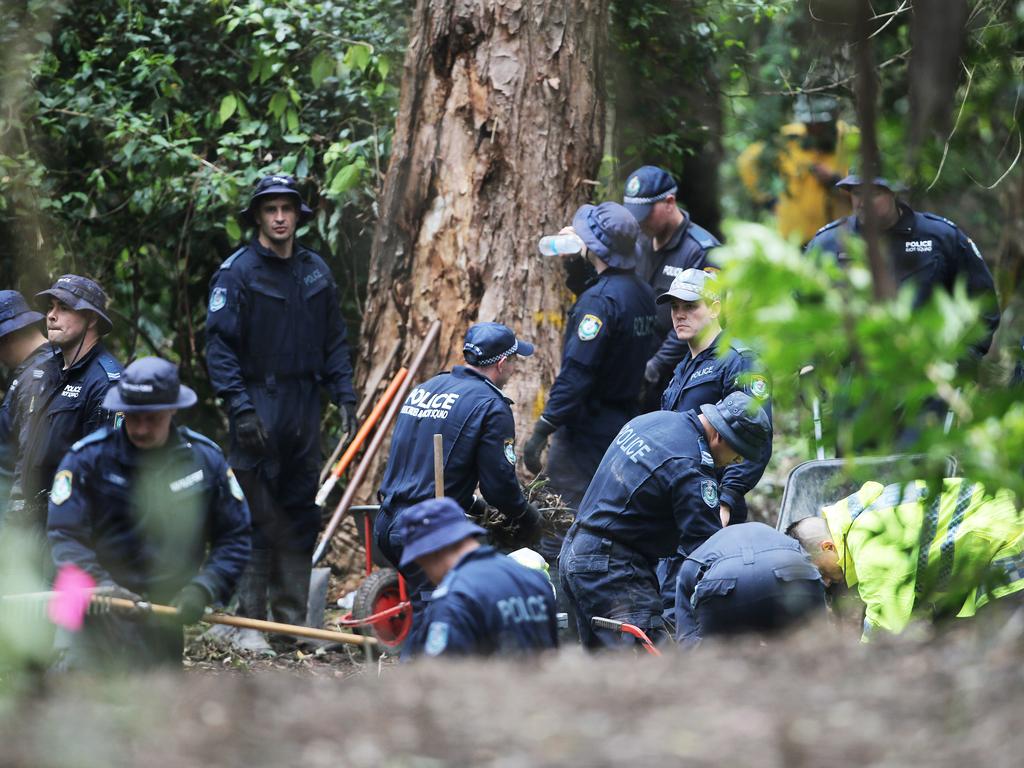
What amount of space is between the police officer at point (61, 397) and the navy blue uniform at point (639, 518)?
241 cm

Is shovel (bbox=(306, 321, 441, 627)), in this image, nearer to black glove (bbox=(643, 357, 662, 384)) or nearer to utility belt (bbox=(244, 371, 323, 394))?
utility belt (bbox=(244, 371, 323, 394))

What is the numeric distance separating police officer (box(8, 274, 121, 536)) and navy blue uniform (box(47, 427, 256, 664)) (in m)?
1.21

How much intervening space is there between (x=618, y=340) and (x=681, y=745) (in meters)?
4.49

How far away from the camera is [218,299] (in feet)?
24.5

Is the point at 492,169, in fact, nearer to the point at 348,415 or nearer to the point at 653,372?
the point at 653,372

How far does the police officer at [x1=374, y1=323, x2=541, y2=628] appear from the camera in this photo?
20.5 feet

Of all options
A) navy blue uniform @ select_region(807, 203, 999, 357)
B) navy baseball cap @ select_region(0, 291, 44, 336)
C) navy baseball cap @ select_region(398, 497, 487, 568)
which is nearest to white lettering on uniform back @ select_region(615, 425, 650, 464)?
navy baseball cap @ select_region(398, 497, 487, 568)

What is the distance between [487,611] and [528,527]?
2.30 metres

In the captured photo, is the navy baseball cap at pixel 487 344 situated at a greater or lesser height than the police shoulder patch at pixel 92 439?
greater

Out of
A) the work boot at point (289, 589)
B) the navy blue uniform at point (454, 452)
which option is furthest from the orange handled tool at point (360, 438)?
the navy blue uniform at point (454, 452)

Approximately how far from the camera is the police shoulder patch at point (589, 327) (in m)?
7.25

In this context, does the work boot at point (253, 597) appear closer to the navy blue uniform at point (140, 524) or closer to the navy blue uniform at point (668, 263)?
the navy blue uniform at point (140, 524)

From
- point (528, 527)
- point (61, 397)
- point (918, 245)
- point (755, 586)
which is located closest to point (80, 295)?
point (61, 397)

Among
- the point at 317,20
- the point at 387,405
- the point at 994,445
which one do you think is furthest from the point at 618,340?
the point at 994,445
